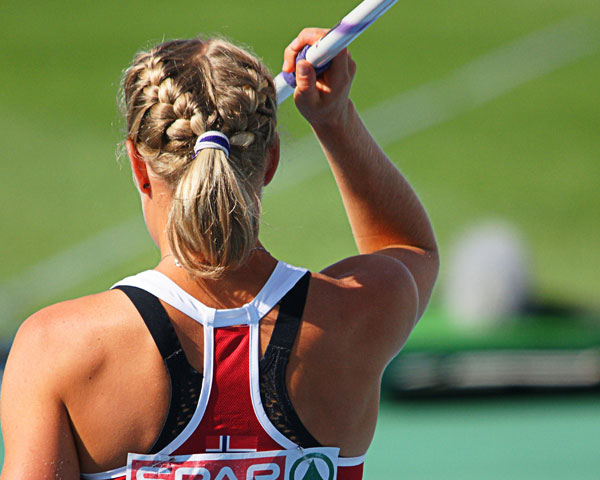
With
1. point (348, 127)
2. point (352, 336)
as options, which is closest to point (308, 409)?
point (352, 336)

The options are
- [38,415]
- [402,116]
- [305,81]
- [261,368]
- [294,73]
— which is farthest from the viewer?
[402,116]

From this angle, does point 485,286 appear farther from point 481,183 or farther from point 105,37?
point 105,37

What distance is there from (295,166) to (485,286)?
19.0 ft

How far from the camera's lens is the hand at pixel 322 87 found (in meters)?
2.11

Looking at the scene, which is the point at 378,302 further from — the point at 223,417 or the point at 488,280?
the point at 488,280

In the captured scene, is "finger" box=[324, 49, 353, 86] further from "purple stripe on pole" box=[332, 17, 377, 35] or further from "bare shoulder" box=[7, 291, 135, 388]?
"bare shoulder" box=[7, 291, 135, 388]

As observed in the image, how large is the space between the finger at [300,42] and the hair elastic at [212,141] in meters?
0.41

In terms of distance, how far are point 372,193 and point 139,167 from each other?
2.20ft

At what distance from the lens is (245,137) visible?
74.0 inches

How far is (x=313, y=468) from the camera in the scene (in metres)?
1.95

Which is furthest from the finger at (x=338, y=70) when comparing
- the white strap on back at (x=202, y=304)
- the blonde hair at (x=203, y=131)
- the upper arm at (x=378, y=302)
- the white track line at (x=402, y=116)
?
the white track line at (x=402, y=116)

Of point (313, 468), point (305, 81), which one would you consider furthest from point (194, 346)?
point (305, 81)

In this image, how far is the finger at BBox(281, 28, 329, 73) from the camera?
2.15 m

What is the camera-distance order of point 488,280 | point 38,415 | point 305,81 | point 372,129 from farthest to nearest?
1. point 372,129
2. point 488,280
3. point 305,81
4. point 38,415
